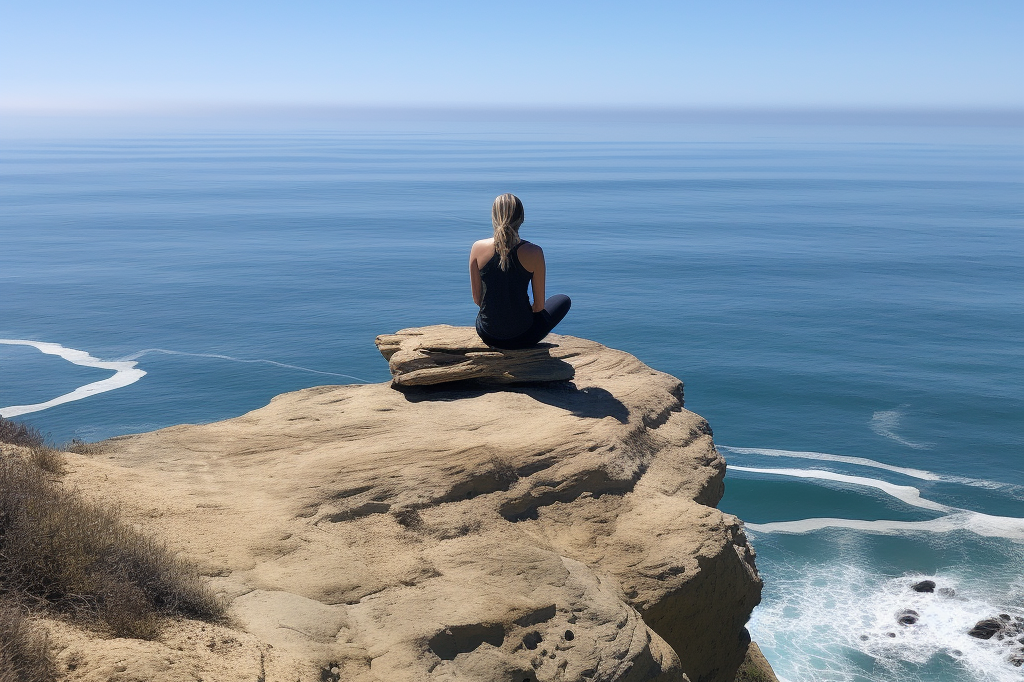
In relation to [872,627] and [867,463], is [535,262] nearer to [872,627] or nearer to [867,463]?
[872,627]

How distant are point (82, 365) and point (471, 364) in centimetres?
5039

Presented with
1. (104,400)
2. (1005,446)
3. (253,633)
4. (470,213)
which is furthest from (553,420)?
(470,213)

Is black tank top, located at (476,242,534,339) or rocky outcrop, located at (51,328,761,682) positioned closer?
rocky outcrop, located at (51,328,761,682)

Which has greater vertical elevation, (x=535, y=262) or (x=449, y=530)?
(x=535, y=262)

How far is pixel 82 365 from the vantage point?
177ft

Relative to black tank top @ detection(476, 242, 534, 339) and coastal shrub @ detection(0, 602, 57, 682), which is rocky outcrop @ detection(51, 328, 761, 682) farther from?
black tank top @ detection(476, 242, 534, 339)

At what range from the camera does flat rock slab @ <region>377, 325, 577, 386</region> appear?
40.9 feet

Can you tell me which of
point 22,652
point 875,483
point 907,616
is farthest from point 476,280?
point 875,483

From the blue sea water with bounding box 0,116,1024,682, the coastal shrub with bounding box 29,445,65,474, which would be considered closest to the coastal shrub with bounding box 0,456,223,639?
the coastal shrub with bounding box 29,445,65,474

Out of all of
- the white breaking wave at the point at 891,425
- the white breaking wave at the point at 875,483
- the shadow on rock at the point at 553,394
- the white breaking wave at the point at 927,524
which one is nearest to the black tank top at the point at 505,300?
the shadow on rock at the point at 553,394

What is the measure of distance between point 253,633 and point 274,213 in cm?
12222

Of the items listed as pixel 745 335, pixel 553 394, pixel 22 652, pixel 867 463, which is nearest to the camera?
pixel 22 652

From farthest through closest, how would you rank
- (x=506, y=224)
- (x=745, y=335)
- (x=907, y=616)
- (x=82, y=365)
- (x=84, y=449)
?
1. (x=745, y=335)
2. (x=82, y=365)
3. (x=907, y=616)
4. (x=506, y=224)
5. (x=84, y=449)

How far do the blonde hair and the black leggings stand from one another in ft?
3.78
